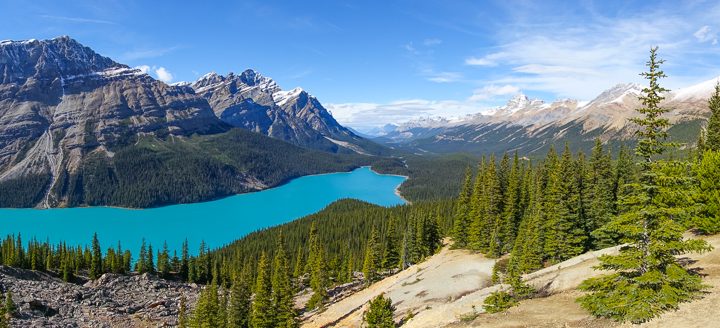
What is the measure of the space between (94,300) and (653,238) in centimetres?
9164

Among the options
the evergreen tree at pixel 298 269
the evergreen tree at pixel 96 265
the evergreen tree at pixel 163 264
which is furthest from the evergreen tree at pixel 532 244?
the evergreen tree at pixel 96 265

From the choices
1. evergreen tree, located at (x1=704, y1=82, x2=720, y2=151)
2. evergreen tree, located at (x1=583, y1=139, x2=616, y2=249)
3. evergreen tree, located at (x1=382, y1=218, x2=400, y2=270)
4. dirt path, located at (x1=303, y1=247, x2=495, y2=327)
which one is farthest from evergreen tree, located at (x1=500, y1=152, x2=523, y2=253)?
evergreen tree, located at (x1=704, y1=82, x2=720, y2=151)

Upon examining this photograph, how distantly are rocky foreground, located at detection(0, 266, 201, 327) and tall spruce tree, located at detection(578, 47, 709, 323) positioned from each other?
248ft

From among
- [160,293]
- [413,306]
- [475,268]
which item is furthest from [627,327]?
[160,293]

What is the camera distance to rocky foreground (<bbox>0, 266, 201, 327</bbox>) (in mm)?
70250

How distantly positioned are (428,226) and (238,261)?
56.2 meters

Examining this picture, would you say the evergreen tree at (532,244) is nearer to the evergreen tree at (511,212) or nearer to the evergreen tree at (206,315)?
the evergreen tree at (511,212)

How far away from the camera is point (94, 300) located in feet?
269

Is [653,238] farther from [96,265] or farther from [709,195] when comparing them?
[96,265]

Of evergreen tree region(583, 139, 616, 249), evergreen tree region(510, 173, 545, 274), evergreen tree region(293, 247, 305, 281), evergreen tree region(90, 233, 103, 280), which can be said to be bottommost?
evergreen tree region(293, 247, 305, 281)

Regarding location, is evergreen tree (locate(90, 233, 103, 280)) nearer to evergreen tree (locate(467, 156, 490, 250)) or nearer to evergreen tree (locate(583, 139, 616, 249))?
evergreen tree (locate(467, 156, 490, 250))

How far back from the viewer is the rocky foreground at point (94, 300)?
7025 centimetres

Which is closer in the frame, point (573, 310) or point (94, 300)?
point (573, 310)

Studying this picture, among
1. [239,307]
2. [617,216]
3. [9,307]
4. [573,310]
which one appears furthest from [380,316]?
[9,307]
